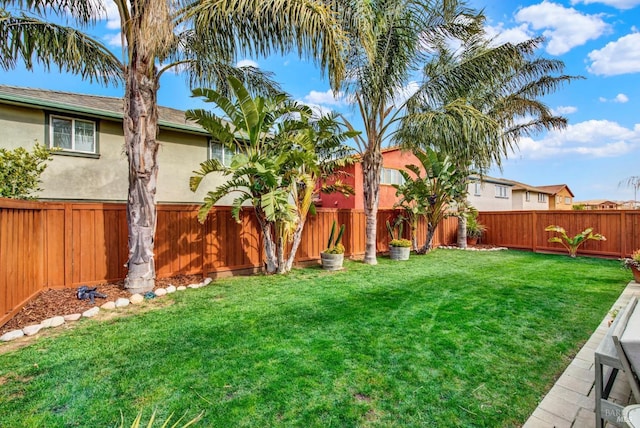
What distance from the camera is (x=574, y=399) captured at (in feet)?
8.09

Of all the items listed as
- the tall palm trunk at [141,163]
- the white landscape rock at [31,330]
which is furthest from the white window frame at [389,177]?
the white landscape rock at [31,330]

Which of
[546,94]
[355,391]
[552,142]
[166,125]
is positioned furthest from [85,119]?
[552,142]

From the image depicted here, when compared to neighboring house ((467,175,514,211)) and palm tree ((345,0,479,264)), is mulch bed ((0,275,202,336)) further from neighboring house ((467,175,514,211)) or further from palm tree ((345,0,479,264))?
neighboring house ((467,175,514,211))

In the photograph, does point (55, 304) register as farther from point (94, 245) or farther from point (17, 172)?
point (17, 172)

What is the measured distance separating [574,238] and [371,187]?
7.91 m

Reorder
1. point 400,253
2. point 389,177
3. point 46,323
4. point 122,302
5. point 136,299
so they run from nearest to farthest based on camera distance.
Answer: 1. point 46,323
2. point 122,302
3. point 136,299
4. point 400,253
5. point 389,177

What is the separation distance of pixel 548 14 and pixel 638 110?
636cm

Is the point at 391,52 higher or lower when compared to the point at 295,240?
higher

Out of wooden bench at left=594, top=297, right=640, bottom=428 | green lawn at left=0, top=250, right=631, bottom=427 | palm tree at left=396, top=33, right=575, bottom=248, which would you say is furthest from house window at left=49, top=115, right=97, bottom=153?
wooden bench at left=594, top=297, right=640, bottom=428

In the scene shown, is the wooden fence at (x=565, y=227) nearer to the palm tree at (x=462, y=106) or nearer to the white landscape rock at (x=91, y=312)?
the palm tree at (x=462, y=106)

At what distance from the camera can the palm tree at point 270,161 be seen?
21.3ft

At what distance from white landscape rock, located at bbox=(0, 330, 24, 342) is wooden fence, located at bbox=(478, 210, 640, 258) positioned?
1516cm

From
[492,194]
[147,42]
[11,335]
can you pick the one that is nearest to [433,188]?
[147,42]

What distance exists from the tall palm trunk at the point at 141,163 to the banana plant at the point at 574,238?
12.8 meters
